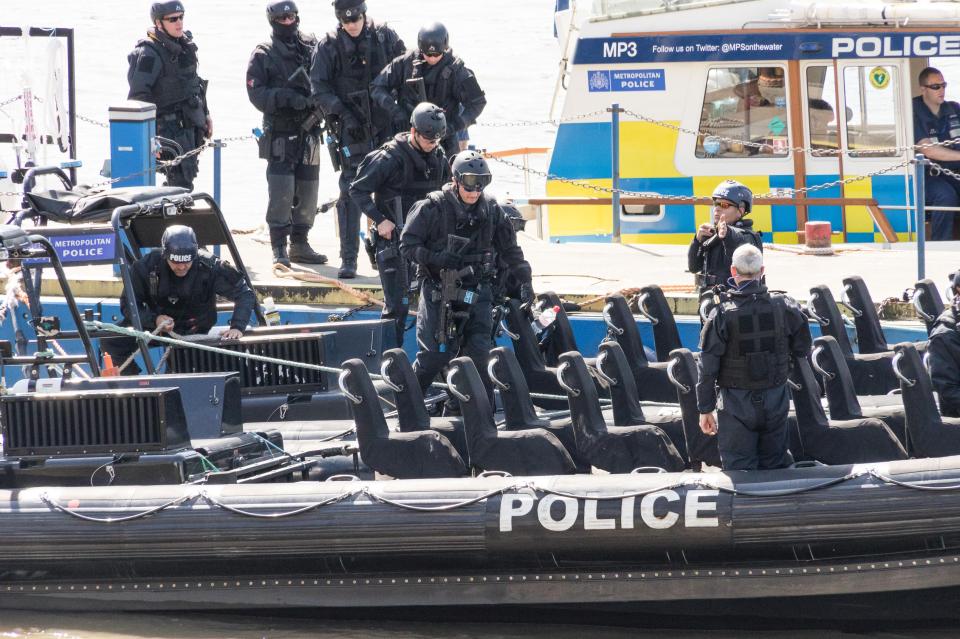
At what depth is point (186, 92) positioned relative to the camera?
10750 millimetres

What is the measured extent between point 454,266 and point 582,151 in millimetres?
4754

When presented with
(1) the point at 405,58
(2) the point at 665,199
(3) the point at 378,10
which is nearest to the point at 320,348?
(1) the point at 405,58

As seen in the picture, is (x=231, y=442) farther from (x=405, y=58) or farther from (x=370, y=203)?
(x=405, y=58)

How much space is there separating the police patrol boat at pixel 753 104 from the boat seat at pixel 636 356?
3.35 m

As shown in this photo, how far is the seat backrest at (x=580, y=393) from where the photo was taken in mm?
6914

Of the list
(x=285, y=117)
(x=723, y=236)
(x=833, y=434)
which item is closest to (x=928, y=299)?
(x=723, y=236)

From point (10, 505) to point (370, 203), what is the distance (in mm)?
2967

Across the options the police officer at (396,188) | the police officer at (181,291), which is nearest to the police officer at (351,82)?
the police officer at (396,188)

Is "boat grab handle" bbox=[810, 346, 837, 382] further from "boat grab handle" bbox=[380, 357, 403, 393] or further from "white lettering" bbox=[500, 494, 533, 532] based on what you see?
"boat grab handle" bbox=[380, 357, 403, 393]

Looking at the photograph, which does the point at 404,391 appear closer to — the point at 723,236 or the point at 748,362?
the point at 748,362

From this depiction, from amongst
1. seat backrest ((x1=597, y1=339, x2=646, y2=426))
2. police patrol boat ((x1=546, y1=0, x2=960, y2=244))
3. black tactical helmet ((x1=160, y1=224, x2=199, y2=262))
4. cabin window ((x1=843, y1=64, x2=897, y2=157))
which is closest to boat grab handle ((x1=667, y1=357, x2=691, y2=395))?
seat backrest ((x1=597, y1=339, x2=646, y2=426))

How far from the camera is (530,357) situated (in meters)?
8.48

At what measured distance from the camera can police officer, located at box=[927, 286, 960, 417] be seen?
6.68 m

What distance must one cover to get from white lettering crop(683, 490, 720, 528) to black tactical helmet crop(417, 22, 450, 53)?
13.8ft
